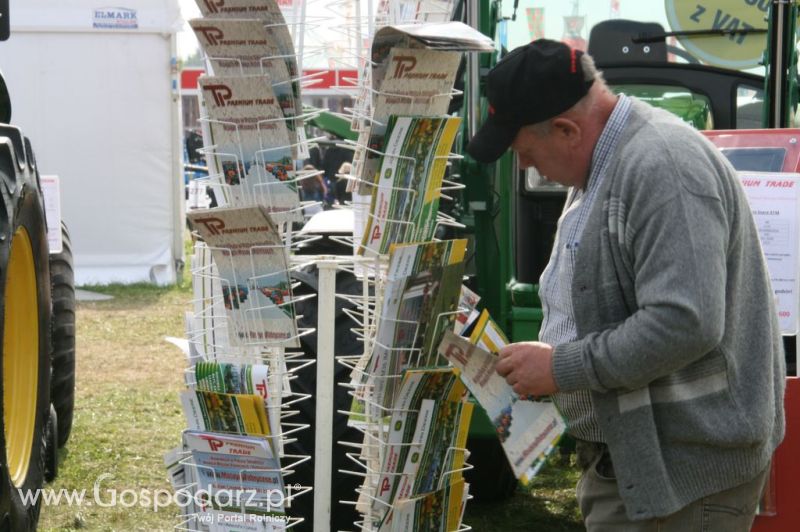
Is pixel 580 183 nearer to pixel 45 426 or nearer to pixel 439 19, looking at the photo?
pixel 439 19

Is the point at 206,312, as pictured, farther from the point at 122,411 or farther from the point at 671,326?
the point at 122,411

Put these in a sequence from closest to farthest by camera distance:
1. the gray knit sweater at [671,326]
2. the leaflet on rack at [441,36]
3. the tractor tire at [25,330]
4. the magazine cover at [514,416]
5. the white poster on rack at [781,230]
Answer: the gray knit sweater at [671,326] → the magazine cover at [514,416] → the leaflet on rack at [441,36] → the white poster on rack at [781,230] → the tractor tire at [25,330]

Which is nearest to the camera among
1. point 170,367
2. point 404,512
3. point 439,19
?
point 404,512

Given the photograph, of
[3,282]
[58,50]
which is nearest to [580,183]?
[3,282]

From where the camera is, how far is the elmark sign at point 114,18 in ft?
36.4

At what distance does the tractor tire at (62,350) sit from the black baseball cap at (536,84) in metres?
3.61

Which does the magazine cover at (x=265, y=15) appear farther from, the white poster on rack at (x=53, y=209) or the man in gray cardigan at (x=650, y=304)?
the white poster on rack at (x=53, y=209)

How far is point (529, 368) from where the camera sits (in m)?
2.10


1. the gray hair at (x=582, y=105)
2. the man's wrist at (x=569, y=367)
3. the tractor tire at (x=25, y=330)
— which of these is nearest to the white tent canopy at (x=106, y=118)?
the tractor tire at (x=25, y=330)

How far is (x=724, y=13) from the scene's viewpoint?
3.85 meters

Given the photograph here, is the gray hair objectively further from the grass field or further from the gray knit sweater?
the grass field

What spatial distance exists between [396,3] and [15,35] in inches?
368

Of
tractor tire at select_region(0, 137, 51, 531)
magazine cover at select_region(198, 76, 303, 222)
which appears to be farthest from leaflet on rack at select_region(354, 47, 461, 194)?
tractor tire at select_region(0, 137, 51, 531)

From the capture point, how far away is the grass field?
4.54 meters
